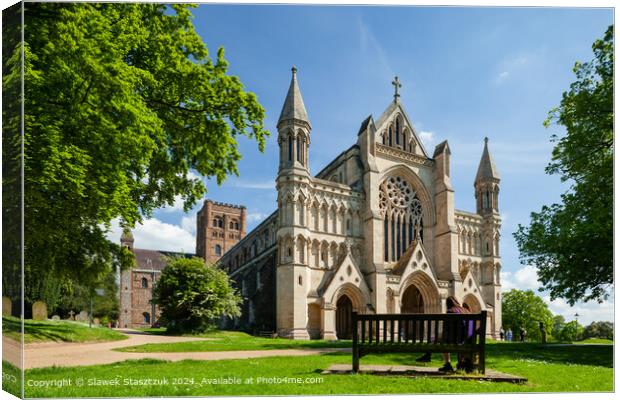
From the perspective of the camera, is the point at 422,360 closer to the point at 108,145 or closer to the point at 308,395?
the point at 308,395

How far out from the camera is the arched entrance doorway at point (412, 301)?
101 feet

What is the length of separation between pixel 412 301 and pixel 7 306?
26.2 m

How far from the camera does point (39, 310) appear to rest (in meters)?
13.6

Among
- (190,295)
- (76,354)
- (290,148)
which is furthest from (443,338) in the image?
(290,148)

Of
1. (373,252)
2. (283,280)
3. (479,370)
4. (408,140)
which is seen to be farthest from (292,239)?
(479,370)

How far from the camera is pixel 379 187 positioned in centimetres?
3048

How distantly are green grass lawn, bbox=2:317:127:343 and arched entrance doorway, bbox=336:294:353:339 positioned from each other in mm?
16463

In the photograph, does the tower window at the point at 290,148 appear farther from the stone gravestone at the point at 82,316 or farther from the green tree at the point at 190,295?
the stone gravestone at the point at 82,316

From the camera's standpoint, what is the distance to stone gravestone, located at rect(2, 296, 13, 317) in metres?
7.88

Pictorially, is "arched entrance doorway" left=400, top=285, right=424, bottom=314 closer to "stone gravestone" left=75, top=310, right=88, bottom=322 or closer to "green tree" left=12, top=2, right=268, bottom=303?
"stone gravestone" left=75, top=310, right=88, bottom=322

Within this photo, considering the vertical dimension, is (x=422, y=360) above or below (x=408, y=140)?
below

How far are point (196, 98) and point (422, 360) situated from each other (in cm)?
834

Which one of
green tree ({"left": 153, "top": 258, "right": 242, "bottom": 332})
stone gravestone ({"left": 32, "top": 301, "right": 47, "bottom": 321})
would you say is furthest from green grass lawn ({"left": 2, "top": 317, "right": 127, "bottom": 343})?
green tree ({"left": 153, "top": 258, "right": 242, "bottom": 332})

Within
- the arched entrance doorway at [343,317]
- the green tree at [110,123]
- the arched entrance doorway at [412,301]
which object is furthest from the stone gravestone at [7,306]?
the arched entrance doorway at [412,301]
